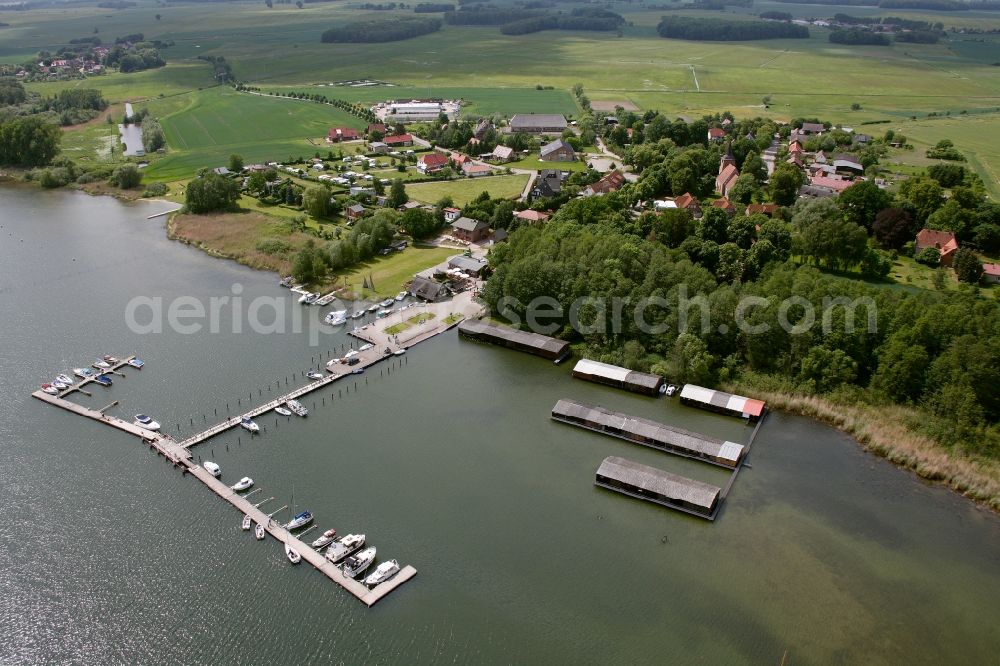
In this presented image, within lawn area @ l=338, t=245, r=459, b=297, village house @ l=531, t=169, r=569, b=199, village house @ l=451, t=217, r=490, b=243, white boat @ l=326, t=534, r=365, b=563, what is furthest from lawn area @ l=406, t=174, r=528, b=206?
white boat @ l=326, t=534, r=365, b=563

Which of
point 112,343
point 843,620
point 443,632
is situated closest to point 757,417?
point 843,620

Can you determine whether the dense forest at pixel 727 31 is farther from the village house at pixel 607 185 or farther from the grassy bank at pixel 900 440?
the grassy bank at pixel 900 440

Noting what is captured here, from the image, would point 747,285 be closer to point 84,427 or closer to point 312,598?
point 312,598

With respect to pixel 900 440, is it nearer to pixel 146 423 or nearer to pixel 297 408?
pixel 297 408

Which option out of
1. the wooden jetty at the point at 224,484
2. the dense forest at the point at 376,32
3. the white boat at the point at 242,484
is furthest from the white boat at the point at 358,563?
the dense forest at the point at 376,32

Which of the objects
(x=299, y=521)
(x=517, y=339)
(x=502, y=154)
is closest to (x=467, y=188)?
(x=502, y=154)

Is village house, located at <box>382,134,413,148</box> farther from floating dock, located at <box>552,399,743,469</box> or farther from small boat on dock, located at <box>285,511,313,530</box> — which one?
small boat on dock, located at <box>285,511,313,530</box>
